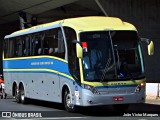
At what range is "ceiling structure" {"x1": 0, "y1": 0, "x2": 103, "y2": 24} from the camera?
45.5 m

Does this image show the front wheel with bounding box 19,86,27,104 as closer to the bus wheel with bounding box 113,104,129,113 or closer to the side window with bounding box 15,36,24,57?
the side window with bounding box 15,36,24,57

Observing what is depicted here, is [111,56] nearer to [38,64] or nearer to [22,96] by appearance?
[38,64]

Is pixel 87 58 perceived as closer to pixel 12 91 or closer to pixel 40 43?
pixel 40 43

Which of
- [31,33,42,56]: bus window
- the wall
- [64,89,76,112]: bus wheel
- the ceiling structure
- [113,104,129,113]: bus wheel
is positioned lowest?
[113,104,129,113]: bus wheel

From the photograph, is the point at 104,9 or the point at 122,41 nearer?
the point at 122,41

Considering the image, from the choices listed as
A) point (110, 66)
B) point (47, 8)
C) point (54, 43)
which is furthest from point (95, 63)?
point (47, 8)

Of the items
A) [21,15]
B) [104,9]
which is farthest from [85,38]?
[21,15]

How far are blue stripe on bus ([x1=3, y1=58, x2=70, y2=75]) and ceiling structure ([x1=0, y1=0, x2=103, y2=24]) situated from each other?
17206mm

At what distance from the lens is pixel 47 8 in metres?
47.5

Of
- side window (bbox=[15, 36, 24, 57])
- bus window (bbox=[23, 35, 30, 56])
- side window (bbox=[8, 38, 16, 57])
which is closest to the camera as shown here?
bus window (bbox=[23, 35, 30, 56])

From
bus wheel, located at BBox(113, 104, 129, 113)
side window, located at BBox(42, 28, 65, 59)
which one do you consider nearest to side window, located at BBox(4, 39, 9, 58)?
side window, located at BBox(42, 28, 65, 59)

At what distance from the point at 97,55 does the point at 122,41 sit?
1.10 m

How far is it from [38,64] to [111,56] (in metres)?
5.15

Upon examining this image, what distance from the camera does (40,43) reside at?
19859 mm
